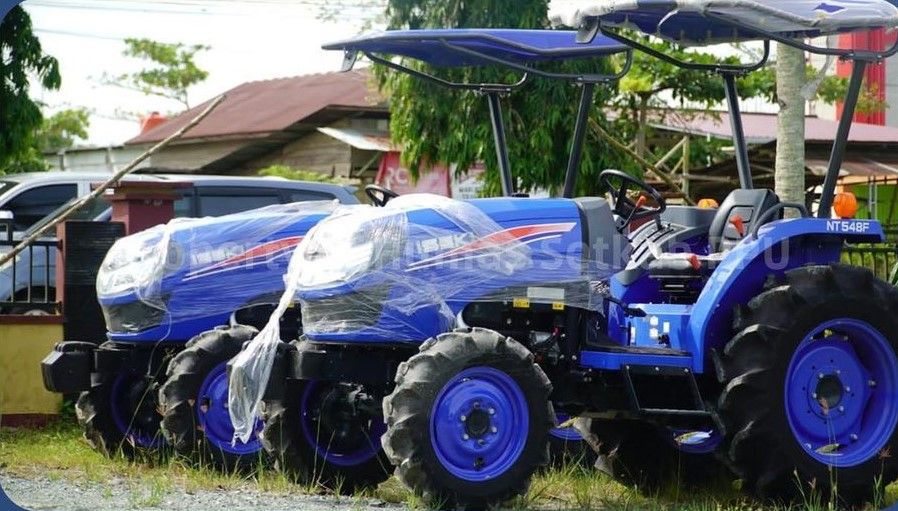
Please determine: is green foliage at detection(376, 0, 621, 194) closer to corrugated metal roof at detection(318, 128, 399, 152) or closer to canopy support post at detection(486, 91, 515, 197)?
canopy support post at detection(486, 91, 515, 197)

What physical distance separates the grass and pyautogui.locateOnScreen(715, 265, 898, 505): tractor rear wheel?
26cm

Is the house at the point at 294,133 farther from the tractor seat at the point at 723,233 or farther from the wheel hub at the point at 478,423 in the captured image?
the wheel hub at the point at 478,423

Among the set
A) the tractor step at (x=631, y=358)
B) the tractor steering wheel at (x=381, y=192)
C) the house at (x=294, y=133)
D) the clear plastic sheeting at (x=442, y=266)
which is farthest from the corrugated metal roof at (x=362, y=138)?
the tractor step at (x=631, y=358)

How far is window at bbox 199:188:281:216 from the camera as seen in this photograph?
15.8 metres

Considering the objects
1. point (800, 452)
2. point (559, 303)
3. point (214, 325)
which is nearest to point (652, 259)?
point (559, 303)

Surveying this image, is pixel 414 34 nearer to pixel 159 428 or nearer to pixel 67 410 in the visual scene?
pixel 159 428

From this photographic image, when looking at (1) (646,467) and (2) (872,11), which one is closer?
(2) (872,11)

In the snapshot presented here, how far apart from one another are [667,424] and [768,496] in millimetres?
704

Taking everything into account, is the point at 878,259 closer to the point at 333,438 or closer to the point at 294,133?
the point at 333,438

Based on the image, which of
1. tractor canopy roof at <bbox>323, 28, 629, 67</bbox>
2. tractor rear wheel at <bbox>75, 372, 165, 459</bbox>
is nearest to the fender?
tractor canopy roof at <bbox>323, 28, 629, 67</bbox>

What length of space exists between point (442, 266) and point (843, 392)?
7.98ft

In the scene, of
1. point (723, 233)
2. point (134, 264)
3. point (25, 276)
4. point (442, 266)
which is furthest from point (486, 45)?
point (25, 276)

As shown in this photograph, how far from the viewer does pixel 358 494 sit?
9258 millimetres

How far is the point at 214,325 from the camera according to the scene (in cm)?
1132
